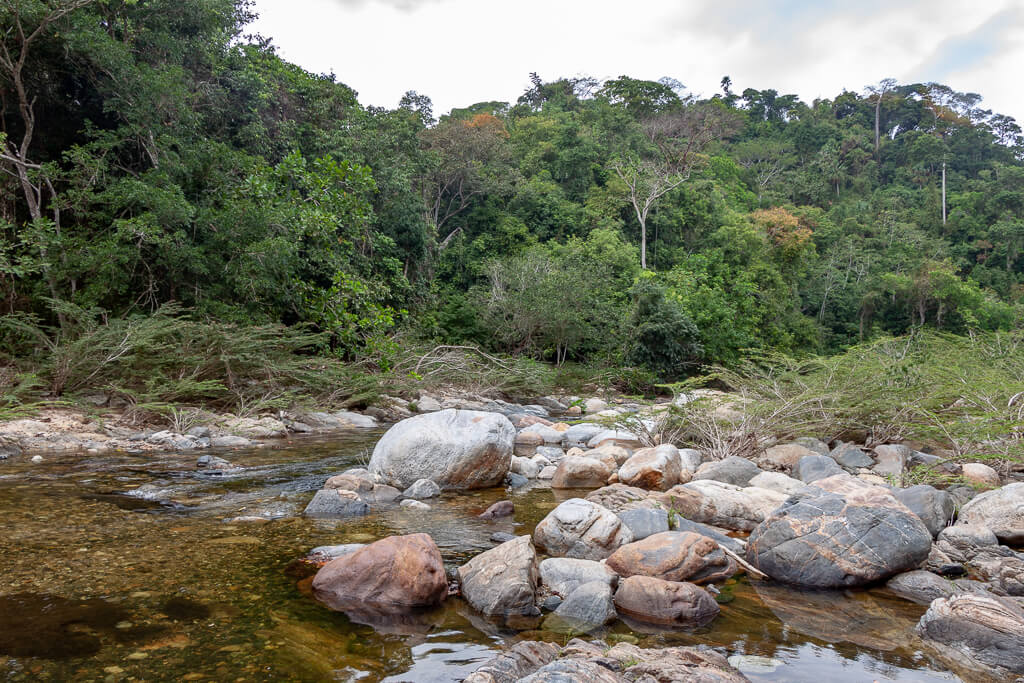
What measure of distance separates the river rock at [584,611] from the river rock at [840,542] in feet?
4.61

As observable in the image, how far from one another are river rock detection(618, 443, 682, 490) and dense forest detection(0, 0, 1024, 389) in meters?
8.58

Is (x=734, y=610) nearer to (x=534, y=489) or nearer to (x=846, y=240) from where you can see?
(x=534, y=489)

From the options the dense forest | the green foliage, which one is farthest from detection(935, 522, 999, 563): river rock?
the green foliage

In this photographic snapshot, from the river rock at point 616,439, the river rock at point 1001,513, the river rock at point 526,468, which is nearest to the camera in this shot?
the river rock at point 1001,513

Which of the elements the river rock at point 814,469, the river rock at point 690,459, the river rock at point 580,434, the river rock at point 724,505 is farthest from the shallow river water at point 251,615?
the river rock at point 580,434

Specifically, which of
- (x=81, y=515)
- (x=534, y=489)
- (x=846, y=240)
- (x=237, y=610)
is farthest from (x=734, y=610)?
(x=846, y=240)

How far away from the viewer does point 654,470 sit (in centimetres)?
621

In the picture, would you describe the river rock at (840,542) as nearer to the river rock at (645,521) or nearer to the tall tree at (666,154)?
the river rock at (645,521)

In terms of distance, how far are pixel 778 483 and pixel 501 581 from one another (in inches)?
137

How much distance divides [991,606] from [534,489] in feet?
14.1

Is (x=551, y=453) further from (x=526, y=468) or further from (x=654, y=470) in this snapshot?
(x=654, y=470)

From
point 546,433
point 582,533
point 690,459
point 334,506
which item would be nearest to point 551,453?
point 546,433

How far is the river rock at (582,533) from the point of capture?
14.4 feet

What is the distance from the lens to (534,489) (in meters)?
6.74
